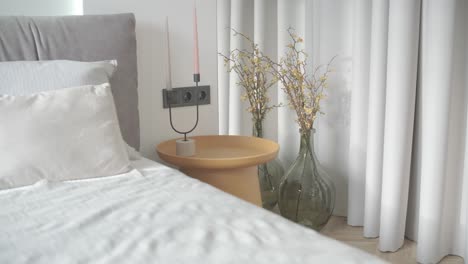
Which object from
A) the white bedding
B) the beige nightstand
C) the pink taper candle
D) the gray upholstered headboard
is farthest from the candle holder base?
the white bedding

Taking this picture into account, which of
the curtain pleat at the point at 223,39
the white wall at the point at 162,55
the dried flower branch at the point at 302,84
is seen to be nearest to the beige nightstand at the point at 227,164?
the white wall at the point at 162,55

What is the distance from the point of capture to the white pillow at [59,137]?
1495 mm

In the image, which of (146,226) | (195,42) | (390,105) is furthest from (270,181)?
(146,226)

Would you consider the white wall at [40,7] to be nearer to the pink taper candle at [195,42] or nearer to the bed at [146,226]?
the pink taper candle at [195,42]

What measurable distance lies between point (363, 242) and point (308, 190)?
1.19 ft

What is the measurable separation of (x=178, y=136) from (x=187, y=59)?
1.15 feet

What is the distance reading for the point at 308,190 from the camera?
2.62 metres

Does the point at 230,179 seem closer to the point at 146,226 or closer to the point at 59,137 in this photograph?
the point at 59,137

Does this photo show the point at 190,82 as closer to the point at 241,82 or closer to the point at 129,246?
the point at 241,82

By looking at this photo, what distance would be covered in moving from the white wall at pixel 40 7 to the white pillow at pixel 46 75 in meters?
0.43

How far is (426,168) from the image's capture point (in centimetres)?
224

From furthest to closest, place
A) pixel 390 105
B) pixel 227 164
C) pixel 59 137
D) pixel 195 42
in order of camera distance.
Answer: pixel 390 105 → pixel 195 42 → pixel 227 164 → pixel 59 137

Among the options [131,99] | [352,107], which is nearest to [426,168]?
[352,107]

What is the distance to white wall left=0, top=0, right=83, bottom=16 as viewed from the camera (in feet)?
6.86
